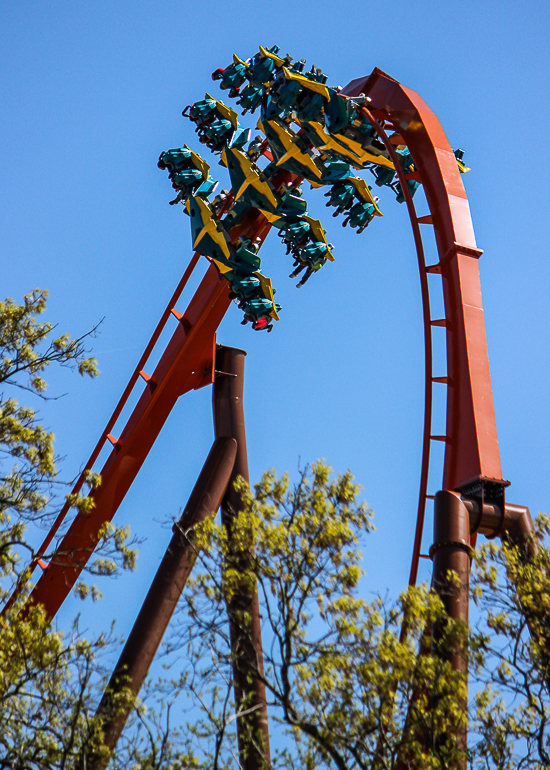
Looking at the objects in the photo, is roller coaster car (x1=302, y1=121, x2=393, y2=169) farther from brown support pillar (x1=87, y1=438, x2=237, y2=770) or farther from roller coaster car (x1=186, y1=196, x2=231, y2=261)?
brown support pillar (x1=87, y1=438, x2=237, y2=770)

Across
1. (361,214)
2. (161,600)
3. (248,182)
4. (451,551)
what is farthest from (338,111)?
(161,600)

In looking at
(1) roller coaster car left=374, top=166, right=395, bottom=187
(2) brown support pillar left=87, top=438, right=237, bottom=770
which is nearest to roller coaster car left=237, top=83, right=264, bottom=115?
(1) roller coaster car left=374, top=166, right=395, bottom=187

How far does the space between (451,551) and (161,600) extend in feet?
12.1

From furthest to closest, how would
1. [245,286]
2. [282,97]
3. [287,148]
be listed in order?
[245,286] < [287,148] < [282,97]

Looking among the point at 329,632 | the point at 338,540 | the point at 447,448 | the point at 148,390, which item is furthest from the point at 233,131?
the point at 329,632

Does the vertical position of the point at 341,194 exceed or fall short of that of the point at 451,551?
it exceeds it

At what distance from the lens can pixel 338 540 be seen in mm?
6789

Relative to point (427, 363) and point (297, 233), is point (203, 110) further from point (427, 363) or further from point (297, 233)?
point (427, 363)

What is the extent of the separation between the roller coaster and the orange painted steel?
16 mm

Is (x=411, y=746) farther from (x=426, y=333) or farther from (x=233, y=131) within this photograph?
(x=233, y=131)

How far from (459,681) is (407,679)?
1.24 ft

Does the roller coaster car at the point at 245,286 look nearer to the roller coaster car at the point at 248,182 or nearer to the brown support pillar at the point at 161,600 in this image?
the roller coaster car at the point at 248,182

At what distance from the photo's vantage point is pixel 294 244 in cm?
1036

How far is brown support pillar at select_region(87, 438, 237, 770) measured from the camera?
7.80m
